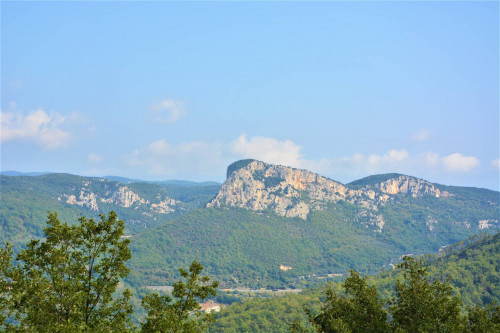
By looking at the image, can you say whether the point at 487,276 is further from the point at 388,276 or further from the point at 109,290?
the point at 109,290

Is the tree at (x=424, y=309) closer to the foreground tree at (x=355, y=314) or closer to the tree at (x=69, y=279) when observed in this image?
the foreground tree at (x=355, y=314)

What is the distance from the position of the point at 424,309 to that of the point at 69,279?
24557mm

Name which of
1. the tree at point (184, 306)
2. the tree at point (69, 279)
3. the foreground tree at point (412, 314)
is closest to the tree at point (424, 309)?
the foreground tree at point (412, 314)

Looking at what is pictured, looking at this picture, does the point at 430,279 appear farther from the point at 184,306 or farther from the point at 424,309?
the point at 184,306

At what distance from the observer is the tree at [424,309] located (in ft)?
104

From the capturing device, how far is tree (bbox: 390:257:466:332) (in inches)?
1252

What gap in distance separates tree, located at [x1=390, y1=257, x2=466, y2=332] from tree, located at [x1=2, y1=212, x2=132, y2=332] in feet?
65.7

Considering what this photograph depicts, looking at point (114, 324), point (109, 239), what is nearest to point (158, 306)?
point (114, 324)

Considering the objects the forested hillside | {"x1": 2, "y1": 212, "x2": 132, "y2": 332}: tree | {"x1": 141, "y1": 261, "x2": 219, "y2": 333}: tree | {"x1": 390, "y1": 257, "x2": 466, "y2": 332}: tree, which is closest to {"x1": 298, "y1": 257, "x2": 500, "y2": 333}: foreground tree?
{"x1": 390, "y1": 257, "x2": 466, "y2": 332}: tree

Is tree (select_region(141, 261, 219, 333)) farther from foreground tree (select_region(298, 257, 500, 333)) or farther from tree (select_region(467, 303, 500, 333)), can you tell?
tree (select_region(467, 303, 500, 333))

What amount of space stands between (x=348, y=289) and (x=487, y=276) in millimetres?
112761

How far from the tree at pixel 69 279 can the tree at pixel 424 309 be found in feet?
65.7

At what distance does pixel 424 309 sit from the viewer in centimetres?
3303

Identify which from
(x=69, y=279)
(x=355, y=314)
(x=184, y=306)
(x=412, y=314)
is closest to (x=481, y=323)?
(x=412, y=314)
